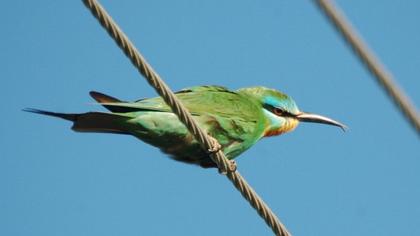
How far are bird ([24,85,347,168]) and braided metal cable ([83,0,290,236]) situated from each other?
0.62m

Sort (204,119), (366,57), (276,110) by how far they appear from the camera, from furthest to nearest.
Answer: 1. (276,110)
2. (204,119)
3. (366,57)

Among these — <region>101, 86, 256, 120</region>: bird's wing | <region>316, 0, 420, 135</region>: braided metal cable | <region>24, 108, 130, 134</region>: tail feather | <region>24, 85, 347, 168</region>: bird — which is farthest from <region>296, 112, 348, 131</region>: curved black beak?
<region>316, 0, 420, 135</region>: braided metal cable

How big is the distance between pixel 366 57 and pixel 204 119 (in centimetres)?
307

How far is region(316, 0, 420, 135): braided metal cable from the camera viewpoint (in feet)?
6.11

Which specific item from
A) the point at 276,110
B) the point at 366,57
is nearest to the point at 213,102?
the point at 276,110

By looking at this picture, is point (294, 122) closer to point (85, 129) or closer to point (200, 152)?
point (200, 152)

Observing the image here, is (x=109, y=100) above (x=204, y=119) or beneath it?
above

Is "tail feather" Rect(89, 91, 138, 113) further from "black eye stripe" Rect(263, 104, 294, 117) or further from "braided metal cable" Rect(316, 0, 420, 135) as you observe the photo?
"braided metal cable" Rect(316, 0, 420, 135)

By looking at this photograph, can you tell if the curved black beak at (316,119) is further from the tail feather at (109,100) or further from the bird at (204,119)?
the tail feather at (109,100)

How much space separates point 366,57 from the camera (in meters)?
1.90

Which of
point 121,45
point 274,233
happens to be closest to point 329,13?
point 121,45

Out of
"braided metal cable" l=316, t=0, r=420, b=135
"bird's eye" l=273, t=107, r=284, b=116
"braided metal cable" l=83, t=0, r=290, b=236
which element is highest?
"bird's eye" l=273, t=107, r=284, b=116

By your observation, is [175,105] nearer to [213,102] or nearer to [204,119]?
[204,119]

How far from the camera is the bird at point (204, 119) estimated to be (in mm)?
4445
